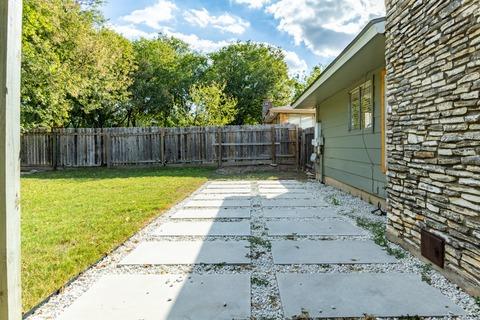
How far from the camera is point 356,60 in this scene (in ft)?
16.2

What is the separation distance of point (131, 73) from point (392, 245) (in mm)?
18482

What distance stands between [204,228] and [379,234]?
6.64ft

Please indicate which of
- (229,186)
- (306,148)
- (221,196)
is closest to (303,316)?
(221,196)

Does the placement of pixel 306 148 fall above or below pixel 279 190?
above

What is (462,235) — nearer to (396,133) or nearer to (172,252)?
(396,133)


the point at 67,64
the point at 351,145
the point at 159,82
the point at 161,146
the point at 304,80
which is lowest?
the point at 351,145

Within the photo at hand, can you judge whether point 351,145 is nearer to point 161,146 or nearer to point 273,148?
point 273,148

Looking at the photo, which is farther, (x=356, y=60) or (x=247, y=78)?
(x=247, y=78)

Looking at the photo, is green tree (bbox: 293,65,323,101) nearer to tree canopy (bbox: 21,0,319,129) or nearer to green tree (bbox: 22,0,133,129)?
tree canopy (bbox: 21,0,319,129)

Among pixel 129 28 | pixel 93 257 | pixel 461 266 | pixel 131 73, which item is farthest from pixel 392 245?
pixel 129 28

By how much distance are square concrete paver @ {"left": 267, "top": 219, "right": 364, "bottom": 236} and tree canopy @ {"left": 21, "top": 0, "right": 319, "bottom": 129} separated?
811 centimetres

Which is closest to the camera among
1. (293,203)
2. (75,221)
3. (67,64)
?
(75,221)

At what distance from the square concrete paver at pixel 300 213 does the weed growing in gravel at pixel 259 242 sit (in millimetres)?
1200

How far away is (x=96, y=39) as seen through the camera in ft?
49.0
